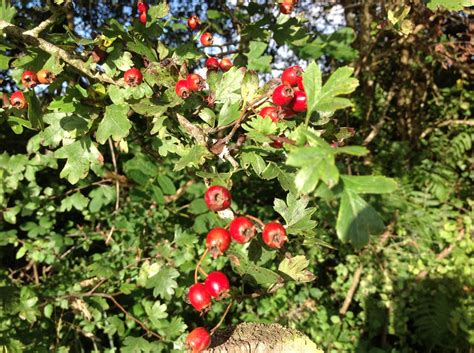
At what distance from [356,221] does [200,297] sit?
435 millimetres

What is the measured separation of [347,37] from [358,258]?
1.40 m

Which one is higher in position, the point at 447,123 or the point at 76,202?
the point at 76,202

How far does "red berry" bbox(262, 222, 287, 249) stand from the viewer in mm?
852

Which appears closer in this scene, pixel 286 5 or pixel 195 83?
pixel 195 83

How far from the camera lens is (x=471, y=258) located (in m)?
2.73

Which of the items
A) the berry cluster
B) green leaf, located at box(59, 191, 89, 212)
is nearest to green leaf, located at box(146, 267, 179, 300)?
green leaf, located at box(59, 191, 89, 212)

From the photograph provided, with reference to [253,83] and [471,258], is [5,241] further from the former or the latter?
[471,258]

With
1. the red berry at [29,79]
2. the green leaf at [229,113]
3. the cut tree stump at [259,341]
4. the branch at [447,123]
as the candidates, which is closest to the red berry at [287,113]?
the green leaf at [229,113]

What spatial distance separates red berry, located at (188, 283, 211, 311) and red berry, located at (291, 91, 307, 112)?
17.7 inches

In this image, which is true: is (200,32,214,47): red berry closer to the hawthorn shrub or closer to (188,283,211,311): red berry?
the hawthorn shrub

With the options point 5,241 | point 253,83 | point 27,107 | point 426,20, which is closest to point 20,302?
point 5,241

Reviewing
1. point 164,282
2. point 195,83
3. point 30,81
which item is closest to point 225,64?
point 195,83

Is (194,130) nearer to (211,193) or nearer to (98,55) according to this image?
(211,193)

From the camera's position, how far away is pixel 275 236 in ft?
2.81
